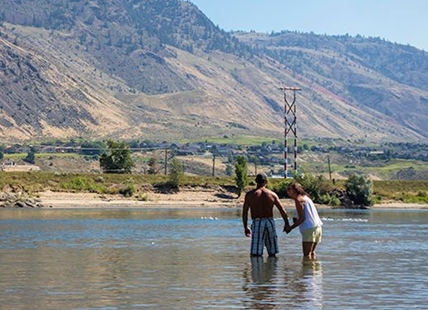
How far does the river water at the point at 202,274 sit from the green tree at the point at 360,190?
71635 millimetres

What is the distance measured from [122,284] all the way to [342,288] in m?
5.92

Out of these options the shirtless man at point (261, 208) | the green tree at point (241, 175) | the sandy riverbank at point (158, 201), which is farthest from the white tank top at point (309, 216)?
the green tree at point (241, 175)

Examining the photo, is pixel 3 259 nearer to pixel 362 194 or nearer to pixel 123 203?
pixel 123 203

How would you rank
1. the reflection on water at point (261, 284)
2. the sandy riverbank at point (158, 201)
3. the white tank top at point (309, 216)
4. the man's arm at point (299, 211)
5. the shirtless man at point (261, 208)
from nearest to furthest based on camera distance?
the reflection on water at point (261, 284)
the shirtless man at point (261, 208)
the man's arm at point (299, 211)
the white tank top at point (309, 216)
the sandy riverbank at point (158, 201)

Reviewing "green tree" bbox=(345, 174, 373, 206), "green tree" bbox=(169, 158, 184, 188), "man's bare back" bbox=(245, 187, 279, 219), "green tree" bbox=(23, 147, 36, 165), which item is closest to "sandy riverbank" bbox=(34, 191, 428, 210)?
"green tree" bbox=(169, 158, 184, 188)

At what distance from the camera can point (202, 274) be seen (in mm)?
30016

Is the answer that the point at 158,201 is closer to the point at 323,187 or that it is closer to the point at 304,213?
the point at 323,187

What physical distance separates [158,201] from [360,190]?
25.2 meters

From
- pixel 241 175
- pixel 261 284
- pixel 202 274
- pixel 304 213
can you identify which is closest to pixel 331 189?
pixel 241 175

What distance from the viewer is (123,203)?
112 meters

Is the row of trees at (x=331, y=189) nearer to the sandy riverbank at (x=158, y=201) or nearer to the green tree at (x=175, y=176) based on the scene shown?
the sandy riverbank at (x=158, y=201)

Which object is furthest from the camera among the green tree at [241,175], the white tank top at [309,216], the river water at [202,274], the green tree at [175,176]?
the green tree at [175,176]

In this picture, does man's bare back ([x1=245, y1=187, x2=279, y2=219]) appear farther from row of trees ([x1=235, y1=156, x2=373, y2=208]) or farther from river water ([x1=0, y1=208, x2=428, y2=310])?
row of trees ([x1=235, y1=156, x2=373, y2=208])

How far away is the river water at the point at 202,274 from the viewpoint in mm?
23766
